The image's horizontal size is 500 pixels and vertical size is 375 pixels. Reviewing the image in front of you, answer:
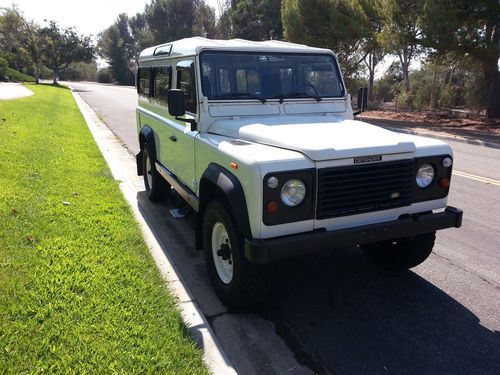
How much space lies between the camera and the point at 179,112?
13.8ft

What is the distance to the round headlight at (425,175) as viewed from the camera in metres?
3.65

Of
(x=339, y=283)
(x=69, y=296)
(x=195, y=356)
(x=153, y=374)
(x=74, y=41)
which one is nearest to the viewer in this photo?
(x=153, y=374)

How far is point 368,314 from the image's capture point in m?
3.66

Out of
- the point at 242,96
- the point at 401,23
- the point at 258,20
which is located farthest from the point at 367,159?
the point at 258,20

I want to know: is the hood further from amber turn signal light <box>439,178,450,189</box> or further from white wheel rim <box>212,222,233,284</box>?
white wheel rim <box>212,222,233,284</box>

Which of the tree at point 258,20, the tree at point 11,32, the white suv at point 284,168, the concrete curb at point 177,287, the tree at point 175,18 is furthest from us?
the tree at point 175,18

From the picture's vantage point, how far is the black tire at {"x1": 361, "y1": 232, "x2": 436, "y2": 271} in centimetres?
410

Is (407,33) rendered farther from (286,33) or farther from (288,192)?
(288,192)

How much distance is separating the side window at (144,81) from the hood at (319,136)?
2.64 m

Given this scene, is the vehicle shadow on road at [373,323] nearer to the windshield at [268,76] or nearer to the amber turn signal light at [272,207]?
the amber turn signal light at [272,207]

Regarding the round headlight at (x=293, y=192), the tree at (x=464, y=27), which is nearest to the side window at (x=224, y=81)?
the round headlight at (x=293, y=192)

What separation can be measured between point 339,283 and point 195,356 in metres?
1.75

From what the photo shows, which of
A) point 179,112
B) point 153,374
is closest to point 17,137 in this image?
point 179,112

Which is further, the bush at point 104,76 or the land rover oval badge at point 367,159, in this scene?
the bush at point 104,76
